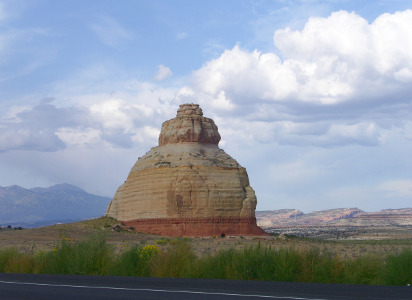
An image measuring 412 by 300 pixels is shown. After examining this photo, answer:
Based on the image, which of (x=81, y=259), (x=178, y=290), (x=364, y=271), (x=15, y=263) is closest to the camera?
(x=178, y=290)

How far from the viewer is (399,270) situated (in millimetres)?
15984

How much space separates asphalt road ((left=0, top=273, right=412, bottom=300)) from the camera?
1334 cm

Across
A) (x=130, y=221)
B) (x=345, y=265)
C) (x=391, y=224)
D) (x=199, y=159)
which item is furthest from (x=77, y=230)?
(x=391, y=224)

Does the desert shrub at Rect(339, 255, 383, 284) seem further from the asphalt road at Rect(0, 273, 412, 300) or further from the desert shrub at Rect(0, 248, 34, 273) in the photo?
the desert shrub at Rect(0, 248, 34, 273)

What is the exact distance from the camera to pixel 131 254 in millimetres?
19719

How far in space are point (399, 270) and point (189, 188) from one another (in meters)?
39.4

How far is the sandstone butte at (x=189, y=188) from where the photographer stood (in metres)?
54.7

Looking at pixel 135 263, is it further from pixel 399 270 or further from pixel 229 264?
pixel 399 270

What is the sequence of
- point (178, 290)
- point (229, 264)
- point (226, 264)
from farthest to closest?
point (226, 264)
point (229, 264)
point (178, 290)

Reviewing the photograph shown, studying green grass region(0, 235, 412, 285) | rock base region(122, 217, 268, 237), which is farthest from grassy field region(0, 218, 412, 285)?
rock base region(122, 217, 268, 237)

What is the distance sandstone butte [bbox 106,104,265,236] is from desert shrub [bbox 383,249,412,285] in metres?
38.1

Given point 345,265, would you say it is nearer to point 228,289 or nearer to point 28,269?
point 228,289

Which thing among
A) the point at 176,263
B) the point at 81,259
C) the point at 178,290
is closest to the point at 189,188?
the point at 81,259

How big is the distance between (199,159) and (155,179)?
15.8 feet
